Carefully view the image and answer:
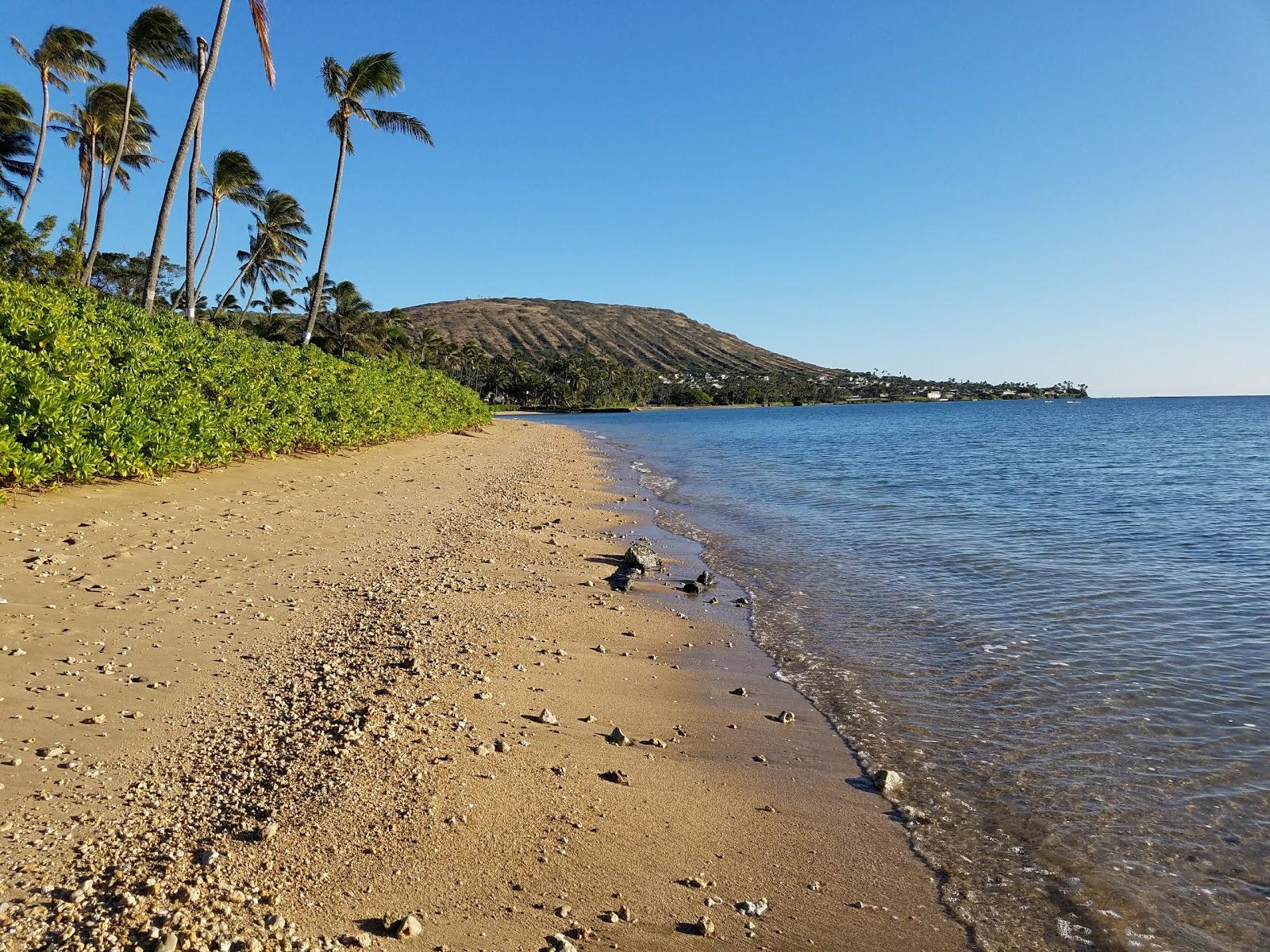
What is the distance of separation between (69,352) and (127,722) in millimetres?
5758

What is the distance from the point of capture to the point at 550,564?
9383 mm

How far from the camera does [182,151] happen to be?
17.0 m

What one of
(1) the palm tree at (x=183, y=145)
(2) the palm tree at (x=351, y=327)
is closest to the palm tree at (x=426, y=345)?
(2) the palm tree at (x=351, y=327)

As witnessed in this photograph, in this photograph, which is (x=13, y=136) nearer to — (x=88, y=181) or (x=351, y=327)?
(x=88, y=181)

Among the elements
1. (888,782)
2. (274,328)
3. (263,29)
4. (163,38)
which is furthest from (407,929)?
(274,328)

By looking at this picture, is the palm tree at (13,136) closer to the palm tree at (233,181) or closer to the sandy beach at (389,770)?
the palm tree at (233,181)

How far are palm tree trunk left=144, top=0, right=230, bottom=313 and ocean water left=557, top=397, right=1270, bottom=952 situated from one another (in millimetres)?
13679

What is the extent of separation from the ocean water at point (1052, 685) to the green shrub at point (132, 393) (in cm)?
742

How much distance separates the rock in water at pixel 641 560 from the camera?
943 centimetres

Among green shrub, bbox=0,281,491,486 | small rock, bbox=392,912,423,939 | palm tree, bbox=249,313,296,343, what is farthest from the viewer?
palm tree, bbox=249,313,296,343

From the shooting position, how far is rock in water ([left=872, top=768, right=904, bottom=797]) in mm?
4331

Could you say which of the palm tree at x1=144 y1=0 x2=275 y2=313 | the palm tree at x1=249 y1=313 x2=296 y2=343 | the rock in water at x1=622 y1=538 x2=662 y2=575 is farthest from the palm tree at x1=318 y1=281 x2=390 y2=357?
the rock in water at x1=622 y1=538 x2=662 y2=575

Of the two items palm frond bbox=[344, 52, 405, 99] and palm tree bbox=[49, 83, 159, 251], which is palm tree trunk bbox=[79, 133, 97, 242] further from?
palm frond bbox=[344, 52, 405, 99]

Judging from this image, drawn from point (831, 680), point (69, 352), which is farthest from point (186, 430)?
point (831, 680)
